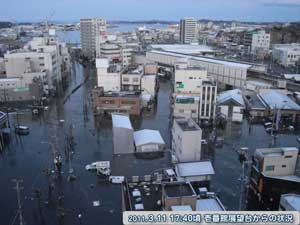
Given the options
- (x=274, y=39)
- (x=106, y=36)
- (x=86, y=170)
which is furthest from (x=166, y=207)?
(x=274, y=39)

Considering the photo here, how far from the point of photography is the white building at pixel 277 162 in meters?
8.42

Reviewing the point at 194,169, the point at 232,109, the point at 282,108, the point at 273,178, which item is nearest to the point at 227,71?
the point at 282,108

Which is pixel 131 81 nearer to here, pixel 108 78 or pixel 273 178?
pixel 108 78

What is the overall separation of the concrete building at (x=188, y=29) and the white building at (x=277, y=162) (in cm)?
4061

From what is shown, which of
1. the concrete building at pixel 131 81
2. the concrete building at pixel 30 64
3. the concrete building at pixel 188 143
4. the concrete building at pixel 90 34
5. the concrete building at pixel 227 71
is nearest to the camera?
the concrete building at pixel 188 143

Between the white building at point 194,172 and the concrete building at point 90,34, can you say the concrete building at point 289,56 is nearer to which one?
the concrete building at point 90,34

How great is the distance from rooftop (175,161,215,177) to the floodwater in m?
0.49

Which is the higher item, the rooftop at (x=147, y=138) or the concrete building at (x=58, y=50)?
the concrete building at (x=58, y=50)

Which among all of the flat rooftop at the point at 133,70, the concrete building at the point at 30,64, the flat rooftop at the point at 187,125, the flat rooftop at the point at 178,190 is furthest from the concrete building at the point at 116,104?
the flat rooftop at the point at 178,190

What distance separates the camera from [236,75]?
826 inches

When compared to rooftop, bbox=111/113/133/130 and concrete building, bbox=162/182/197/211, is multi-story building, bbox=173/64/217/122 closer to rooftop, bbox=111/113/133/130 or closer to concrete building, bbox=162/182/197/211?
rooftop, bbox=111/113/133/130

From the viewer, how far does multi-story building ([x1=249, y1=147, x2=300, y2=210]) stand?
328 inches

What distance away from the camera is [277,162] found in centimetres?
850

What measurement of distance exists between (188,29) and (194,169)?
41048 mm
